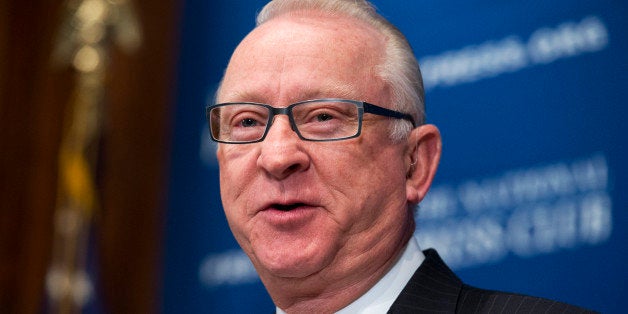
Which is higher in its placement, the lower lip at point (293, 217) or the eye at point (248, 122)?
the eye at point (248, 122)

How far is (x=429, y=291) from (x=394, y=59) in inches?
22.4

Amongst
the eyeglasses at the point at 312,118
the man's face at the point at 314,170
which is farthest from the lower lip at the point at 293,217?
the eyeglasses at the point at 312,118

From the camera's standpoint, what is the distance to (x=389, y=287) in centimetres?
178

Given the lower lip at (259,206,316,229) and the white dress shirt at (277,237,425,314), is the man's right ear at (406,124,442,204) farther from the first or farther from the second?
the lower lip at (259,206,316,229)

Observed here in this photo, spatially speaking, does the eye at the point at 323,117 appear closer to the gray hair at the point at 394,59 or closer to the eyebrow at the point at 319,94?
the eyebrow at the point at 319,94

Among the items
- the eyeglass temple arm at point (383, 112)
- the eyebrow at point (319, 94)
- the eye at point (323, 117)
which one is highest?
the eyebrow at point (319, 94)

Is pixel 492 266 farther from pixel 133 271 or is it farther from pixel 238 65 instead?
pixel 133 271

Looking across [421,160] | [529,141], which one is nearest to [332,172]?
[421,160]

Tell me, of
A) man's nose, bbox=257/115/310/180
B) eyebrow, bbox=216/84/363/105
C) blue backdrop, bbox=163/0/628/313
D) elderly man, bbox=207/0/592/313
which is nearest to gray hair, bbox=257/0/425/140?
elderly man, bbox=207/0/592/313

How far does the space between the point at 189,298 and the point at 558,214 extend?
174 cm

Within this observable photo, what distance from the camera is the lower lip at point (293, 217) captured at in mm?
1679

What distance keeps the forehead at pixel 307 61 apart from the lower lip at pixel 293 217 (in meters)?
0.25

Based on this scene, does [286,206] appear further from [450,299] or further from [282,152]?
[450,299]

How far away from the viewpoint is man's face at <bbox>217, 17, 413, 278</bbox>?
169 centimetres
